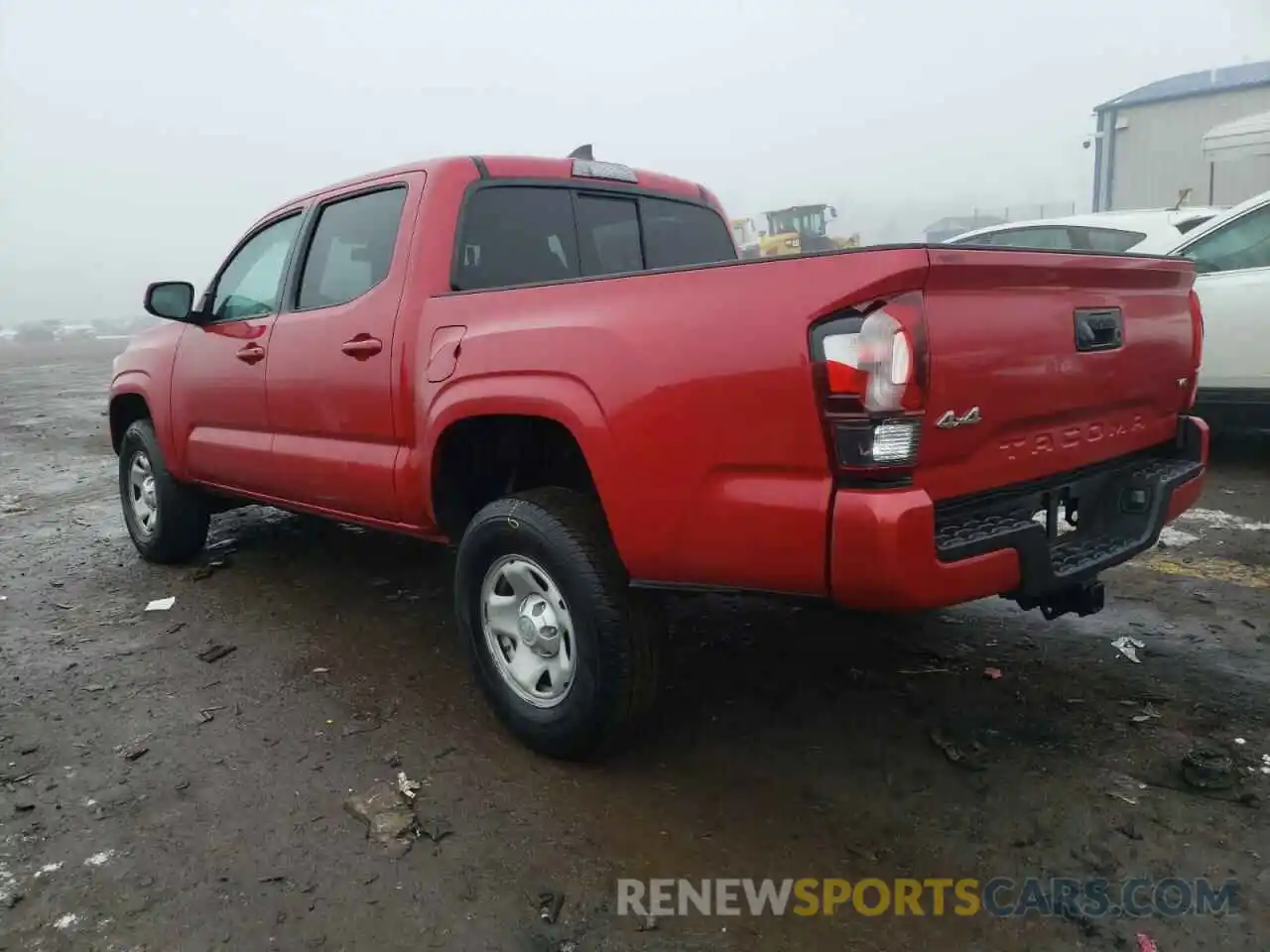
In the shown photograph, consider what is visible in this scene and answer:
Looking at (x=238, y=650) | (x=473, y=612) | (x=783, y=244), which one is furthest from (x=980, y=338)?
(x=783, y=244)

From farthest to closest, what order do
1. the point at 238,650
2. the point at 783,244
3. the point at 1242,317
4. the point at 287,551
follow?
1. the point at 783,244
2. the point at 1242,317
3. the point at 287,551
4. the point at 238,650

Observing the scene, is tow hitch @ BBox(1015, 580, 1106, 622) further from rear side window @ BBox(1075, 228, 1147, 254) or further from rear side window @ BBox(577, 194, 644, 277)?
rear side window @ BBox(1075, 228, 1147, 254)

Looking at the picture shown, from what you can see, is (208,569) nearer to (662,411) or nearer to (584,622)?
(584,622)

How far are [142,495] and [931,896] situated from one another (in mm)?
4693

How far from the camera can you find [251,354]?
161 inches

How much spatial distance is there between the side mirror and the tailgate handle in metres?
3.90

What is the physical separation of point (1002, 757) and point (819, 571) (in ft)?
3.56

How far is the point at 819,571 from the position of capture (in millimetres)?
2172

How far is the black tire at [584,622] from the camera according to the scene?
2605 millimetres

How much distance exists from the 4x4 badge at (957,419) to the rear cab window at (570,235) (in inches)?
46.3

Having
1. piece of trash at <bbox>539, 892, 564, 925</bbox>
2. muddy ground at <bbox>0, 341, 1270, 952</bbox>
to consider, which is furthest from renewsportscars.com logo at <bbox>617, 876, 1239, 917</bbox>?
piece of trash at <bbox>539, 892, 564, 925</bbox>

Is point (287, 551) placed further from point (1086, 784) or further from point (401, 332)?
point (1086, 784)

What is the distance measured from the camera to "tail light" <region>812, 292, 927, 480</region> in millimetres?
2061

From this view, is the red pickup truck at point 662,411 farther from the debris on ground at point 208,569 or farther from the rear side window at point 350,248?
the debris on ground at point 208,569
